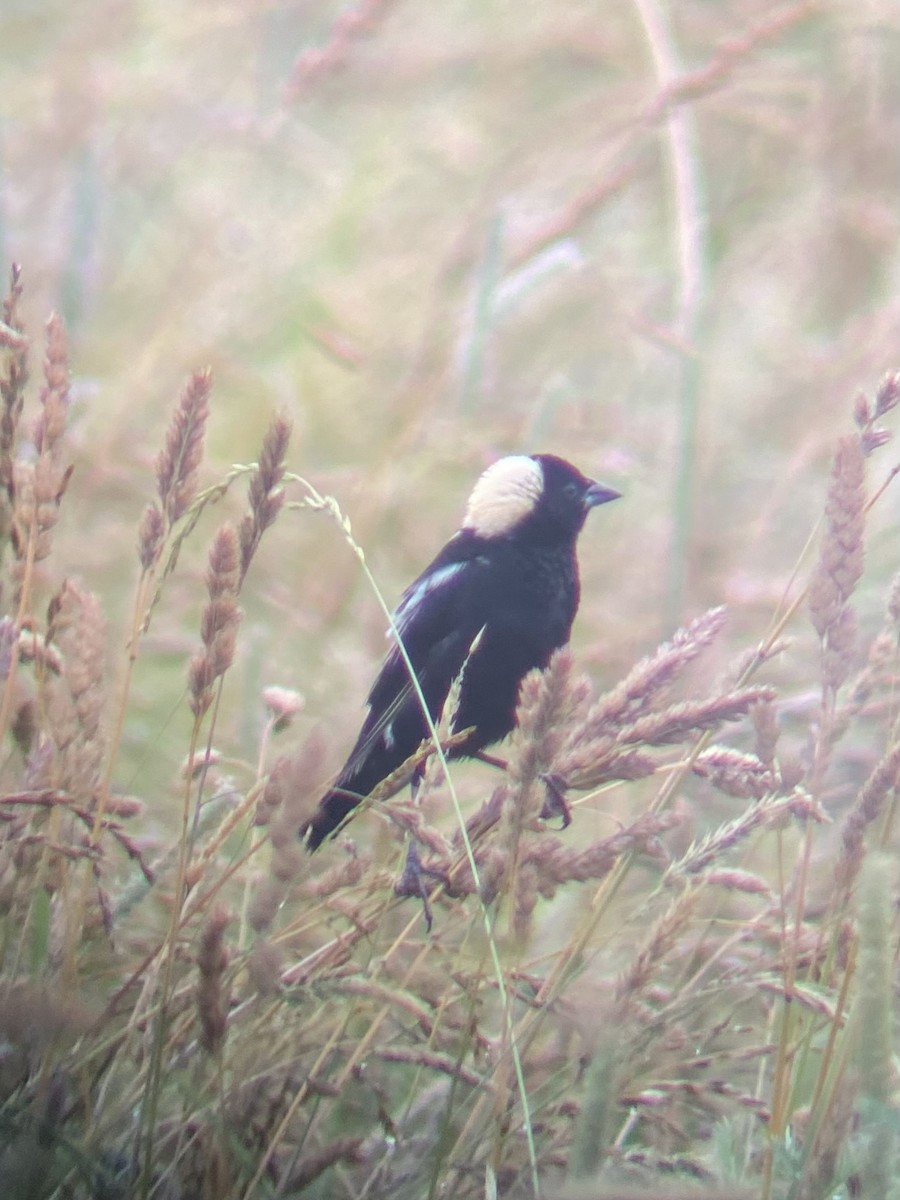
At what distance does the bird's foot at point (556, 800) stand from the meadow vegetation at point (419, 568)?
2 cm

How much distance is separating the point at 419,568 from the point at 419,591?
1104mm

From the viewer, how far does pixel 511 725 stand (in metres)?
1.32

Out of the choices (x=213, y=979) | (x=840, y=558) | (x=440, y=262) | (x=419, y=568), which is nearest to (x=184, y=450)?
(x=213, y=979)

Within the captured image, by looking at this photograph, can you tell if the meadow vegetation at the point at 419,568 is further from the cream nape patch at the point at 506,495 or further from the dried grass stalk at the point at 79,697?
the cream nape patch at the point at 506,495

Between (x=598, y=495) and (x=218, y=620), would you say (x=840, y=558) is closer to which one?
(x=218, y=620)

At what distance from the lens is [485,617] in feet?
4.52

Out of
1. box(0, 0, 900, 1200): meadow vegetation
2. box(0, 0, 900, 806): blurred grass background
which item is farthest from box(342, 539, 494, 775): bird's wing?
box(0, 0, 900, 806): blurred grass background

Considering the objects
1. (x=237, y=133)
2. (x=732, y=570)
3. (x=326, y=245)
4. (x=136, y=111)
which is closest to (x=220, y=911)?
(x=732, y=570)

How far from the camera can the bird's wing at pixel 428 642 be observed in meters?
1.27

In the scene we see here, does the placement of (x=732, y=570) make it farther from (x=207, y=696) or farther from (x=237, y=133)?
(x=207, y=696)

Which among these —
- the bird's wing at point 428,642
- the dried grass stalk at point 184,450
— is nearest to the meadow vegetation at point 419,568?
the dried grass stalk at point 184,450

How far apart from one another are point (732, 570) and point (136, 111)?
185 cm

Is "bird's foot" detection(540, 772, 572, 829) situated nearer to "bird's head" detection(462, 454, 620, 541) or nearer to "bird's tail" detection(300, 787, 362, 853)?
"bird's tail" detection(300, 787, 362, 853)

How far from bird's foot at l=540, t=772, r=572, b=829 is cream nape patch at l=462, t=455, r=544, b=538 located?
40 cm
